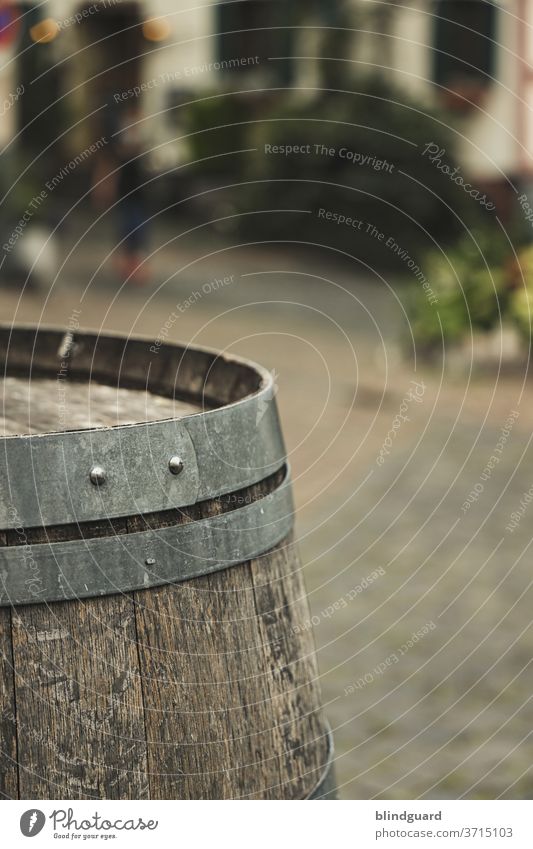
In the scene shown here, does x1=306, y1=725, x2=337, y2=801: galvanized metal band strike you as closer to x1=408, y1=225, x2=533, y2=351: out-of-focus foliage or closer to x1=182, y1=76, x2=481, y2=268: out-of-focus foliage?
x1=408, y1=225, x2=533, y2=351: out-of-focus foliage

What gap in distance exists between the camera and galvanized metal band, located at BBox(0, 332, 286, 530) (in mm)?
1798

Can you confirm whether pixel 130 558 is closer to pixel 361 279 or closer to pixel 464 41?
pixel 361 279

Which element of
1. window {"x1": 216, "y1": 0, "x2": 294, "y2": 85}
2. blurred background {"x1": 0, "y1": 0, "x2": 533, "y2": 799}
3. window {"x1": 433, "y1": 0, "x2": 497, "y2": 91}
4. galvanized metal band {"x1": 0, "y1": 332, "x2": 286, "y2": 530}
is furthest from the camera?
window {"x1": 216, "y1": 0, "x2": 294, "y2": 85}

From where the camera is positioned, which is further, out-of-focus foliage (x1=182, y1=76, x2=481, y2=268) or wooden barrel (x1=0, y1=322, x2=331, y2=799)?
out-of-focus foliage (x1=182, y1=76, x2=481, y2=268)

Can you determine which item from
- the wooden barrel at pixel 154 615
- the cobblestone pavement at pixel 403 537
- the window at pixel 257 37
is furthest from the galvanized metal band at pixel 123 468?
the window at pixel 257 37

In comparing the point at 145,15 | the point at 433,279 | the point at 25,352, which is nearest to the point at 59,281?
the point at 433,279

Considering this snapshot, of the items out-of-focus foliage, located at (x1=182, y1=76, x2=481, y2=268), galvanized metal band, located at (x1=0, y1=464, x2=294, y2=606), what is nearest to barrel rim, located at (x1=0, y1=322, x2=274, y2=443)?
galvanized metal band, located at (x1=0, y1=464, x2=294, y2=606)

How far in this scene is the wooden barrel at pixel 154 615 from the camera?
182cm

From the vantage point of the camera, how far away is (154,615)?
74.5 inches
